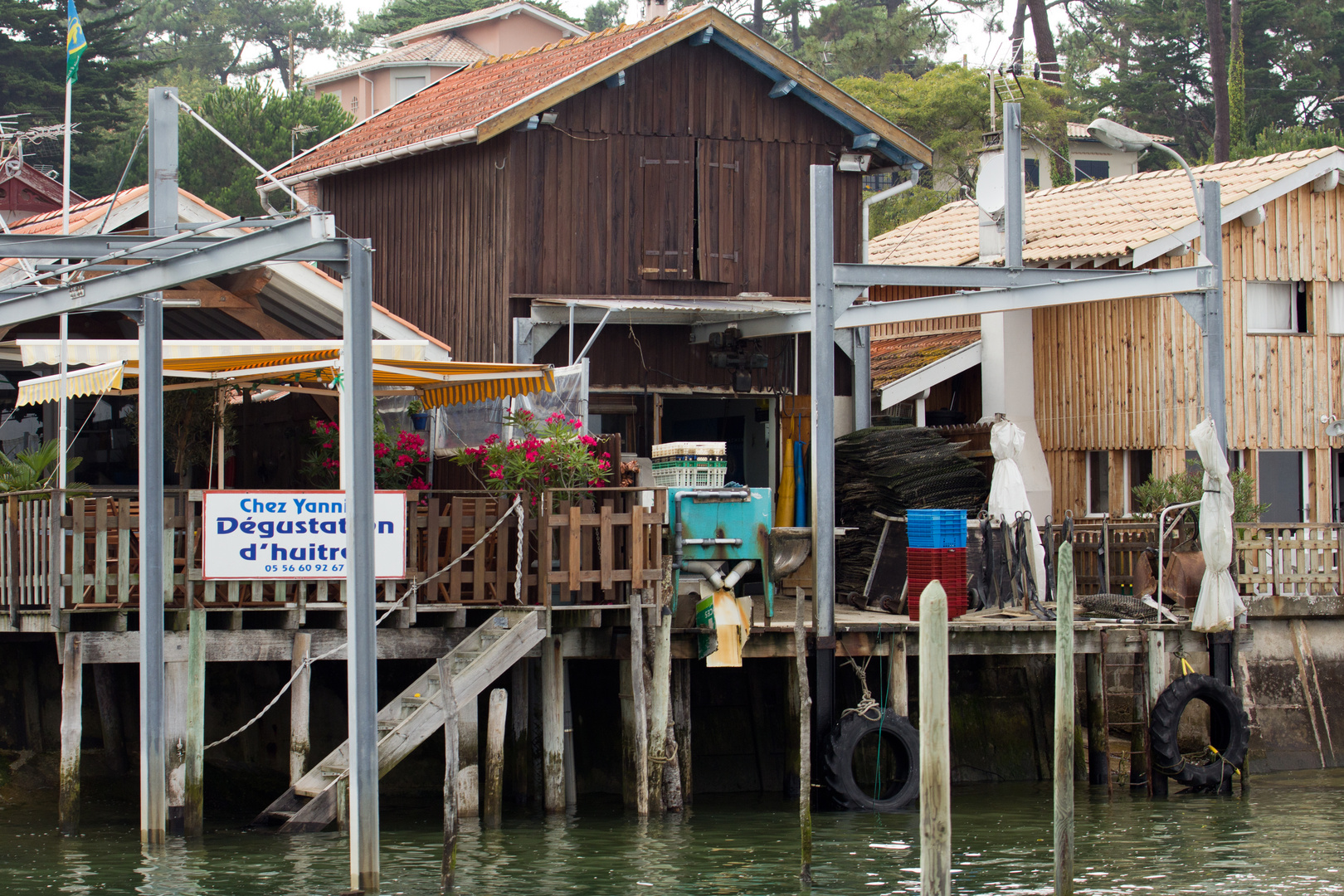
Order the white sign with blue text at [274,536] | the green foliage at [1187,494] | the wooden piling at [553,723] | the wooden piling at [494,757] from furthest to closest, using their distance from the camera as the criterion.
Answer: the green foliage at [1187,494] → the wooden piling at [553,723] → the wooden piling at [494,757] → the white sign with blue text at [274,536]

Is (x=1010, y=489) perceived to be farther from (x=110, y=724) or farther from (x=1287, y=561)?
(x=110, y=724)

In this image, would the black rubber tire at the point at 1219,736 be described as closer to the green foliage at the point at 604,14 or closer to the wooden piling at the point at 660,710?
the wooden piling at the point at 660,710

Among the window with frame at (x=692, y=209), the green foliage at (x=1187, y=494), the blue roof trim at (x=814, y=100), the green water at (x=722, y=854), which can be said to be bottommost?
the green water at (x=722, y=854)

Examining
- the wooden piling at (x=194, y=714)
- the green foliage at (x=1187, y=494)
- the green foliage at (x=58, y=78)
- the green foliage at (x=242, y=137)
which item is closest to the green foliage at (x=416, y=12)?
the green foliage at (x=242, y=137)

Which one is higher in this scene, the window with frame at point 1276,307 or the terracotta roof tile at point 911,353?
the window with frame at point 1276,307

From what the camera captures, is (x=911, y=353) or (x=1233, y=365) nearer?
(x=1233, y=365)

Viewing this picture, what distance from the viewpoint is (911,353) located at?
87.4ft

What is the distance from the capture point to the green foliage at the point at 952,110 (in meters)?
40.7

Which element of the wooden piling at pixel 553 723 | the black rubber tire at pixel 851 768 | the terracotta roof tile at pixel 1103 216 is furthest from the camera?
the terracotta roof tile at pixel 1103 216

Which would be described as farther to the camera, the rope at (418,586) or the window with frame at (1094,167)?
the window with frame at (1094,167)

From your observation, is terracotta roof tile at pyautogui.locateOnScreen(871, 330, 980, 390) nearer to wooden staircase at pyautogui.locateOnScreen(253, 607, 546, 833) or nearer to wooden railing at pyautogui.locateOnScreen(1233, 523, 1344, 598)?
wooden railing at pyautogui.locateOnScreen(1233, 523, 1344, 598)

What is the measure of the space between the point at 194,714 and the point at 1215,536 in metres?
10.5

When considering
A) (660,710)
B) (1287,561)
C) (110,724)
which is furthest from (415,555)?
(1287,561)

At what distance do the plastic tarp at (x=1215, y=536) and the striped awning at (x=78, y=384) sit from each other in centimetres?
1090
